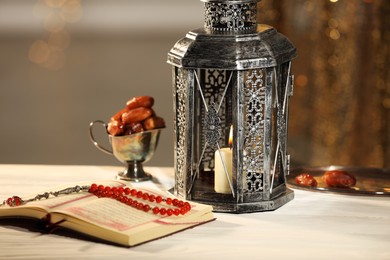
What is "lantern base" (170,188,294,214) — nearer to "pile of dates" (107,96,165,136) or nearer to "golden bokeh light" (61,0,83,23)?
"pile of dates" (107,96,165,136)

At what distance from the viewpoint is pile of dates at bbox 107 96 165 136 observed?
2.04m

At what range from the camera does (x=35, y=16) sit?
8336mm

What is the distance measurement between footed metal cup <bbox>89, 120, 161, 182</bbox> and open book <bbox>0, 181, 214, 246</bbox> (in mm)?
237

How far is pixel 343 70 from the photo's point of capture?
3.32 meters

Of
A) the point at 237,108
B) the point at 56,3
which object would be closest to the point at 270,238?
the point at 237,108

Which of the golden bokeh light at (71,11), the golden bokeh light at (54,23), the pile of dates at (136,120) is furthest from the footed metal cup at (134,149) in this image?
the golden bokeh light at (71,11)

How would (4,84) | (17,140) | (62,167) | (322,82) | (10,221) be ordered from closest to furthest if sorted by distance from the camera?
(10,221), (62,167), (322,82), (17,140), (4,84)

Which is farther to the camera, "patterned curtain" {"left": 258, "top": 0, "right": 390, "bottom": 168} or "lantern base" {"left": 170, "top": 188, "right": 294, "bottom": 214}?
A: "patterned curtain" {"left": 258, "top": 0, "right": 390, "bottom": 168}

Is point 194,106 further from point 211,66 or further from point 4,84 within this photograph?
point 4,84

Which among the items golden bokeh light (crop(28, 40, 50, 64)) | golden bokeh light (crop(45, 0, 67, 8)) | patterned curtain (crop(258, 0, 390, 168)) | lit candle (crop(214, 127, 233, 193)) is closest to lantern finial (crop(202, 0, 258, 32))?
lit candle (crop(214, 127, 233, 193))

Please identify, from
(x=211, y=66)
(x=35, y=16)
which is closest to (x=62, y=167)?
(x=211, y=66)

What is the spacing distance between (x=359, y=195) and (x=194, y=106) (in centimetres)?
44

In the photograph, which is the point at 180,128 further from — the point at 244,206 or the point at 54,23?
the point at 54,23

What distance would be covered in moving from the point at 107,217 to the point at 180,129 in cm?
31
